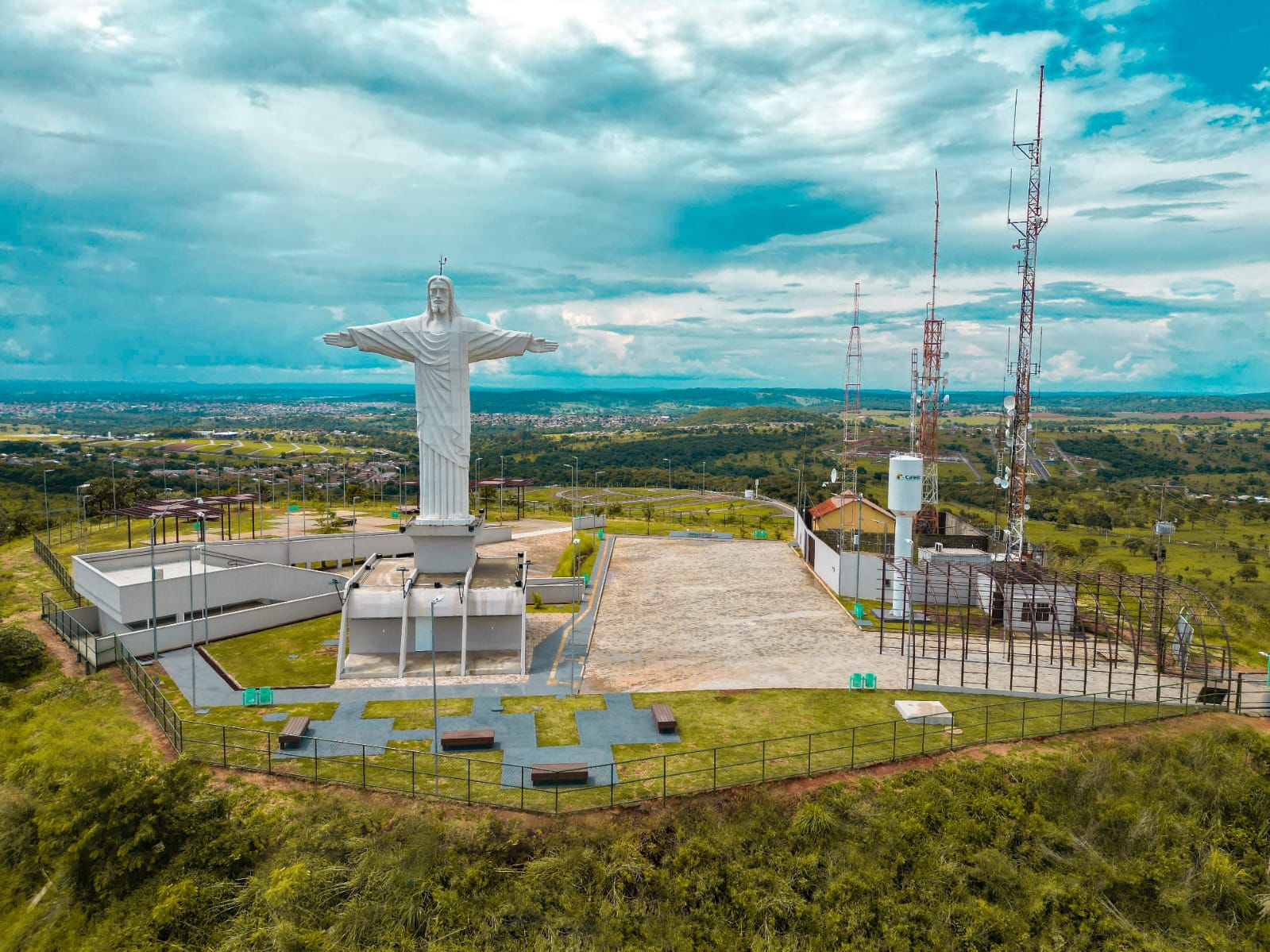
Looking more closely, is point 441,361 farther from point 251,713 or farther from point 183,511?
point 183,511

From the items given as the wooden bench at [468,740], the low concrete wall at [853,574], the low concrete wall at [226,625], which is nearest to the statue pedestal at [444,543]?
the low concrete wall at [226,625]

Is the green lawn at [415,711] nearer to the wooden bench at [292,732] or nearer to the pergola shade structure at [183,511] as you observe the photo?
the wooden bench at [292,732]

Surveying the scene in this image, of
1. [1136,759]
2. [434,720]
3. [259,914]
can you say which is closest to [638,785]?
[434,720]

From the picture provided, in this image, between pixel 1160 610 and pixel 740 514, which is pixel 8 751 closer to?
pixel 1160 610

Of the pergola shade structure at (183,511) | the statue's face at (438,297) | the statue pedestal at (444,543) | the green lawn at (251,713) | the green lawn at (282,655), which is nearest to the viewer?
the green lawn at (251,713)

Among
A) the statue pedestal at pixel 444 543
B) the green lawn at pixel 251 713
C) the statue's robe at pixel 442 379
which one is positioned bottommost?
the green lawn at pixel 251 713

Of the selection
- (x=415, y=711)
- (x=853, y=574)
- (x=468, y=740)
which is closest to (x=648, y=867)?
(x=468, y=740)

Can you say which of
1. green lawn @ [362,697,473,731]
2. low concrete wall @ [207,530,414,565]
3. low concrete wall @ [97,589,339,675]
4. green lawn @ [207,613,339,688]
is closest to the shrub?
low concrete wall @ [97,589,339,675]
